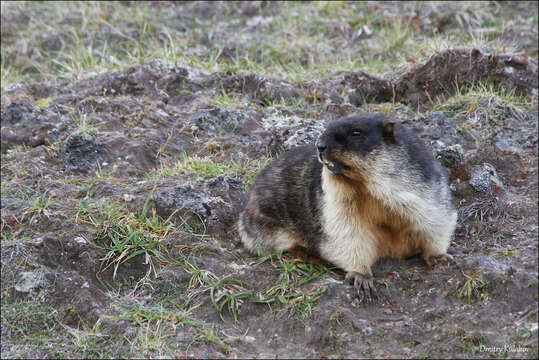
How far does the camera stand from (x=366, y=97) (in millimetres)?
6684

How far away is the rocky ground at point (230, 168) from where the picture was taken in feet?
11.9

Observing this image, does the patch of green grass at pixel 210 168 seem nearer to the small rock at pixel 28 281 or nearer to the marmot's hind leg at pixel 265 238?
the marmot's hind leg at pixel 265 238

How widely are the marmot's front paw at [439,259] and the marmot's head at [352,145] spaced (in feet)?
2.94

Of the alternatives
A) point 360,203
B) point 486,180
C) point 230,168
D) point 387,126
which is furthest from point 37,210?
point 486,180

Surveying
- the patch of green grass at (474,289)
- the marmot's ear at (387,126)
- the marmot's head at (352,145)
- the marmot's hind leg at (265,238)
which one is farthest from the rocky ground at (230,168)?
the marmot's ear at (387,126)

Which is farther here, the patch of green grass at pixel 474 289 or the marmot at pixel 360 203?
the marmot at pixel 360 203

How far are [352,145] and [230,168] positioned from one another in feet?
6.13

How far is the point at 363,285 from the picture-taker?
403cm

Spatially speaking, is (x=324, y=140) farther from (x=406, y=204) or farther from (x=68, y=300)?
(x=68, y=300)

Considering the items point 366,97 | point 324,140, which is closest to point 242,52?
point 366,97

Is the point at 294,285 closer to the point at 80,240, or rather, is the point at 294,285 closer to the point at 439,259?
the point at 439,259

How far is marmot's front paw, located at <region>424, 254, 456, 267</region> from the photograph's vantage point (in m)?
4.13

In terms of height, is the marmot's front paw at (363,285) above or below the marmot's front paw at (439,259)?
below

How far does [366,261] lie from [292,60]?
420 centimetres
